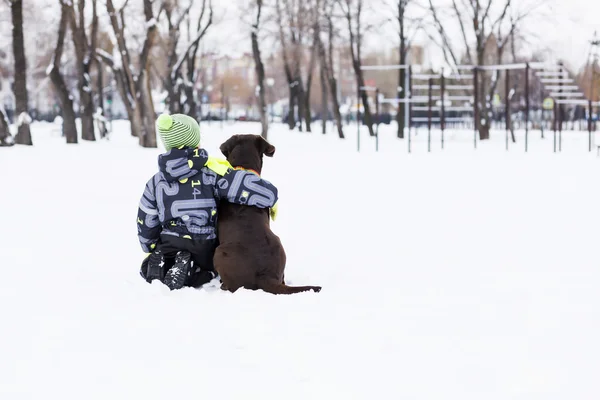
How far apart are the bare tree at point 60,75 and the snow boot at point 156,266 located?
23.5 m

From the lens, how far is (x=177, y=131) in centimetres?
583

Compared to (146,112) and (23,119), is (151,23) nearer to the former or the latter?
(146,112)

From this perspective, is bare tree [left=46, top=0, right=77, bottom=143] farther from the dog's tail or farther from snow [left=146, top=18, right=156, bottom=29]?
the dog's tail

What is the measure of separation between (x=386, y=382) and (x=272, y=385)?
1.64ft

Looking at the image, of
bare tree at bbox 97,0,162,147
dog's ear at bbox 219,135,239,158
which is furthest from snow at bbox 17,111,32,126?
dog's ear at bbox 219,135,239,158

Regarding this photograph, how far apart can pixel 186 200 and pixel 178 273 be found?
1.59 ft

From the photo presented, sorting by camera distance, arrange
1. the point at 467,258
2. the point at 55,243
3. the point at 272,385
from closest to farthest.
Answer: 1. the point at 272,385
2. the point at 467,258
3. the point at 55,243

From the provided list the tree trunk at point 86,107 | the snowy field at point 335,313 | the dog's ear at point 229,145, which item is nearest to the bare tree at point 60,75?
the tree trunk at point 86,107

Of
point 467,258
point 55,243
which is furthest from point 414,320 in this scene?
point 55,243

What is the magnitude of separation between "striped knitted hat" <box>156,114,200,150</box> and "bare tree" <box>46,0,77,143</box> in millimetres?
23405

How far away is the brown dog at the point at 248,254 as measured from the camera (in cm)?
557

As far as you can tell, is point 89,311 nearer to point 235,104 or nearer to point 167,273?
point 167,273

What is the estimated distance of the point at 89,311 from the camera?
530 centimetres

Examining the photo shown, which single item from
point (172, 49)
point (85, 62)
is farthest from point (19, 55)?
point (172, 49)
